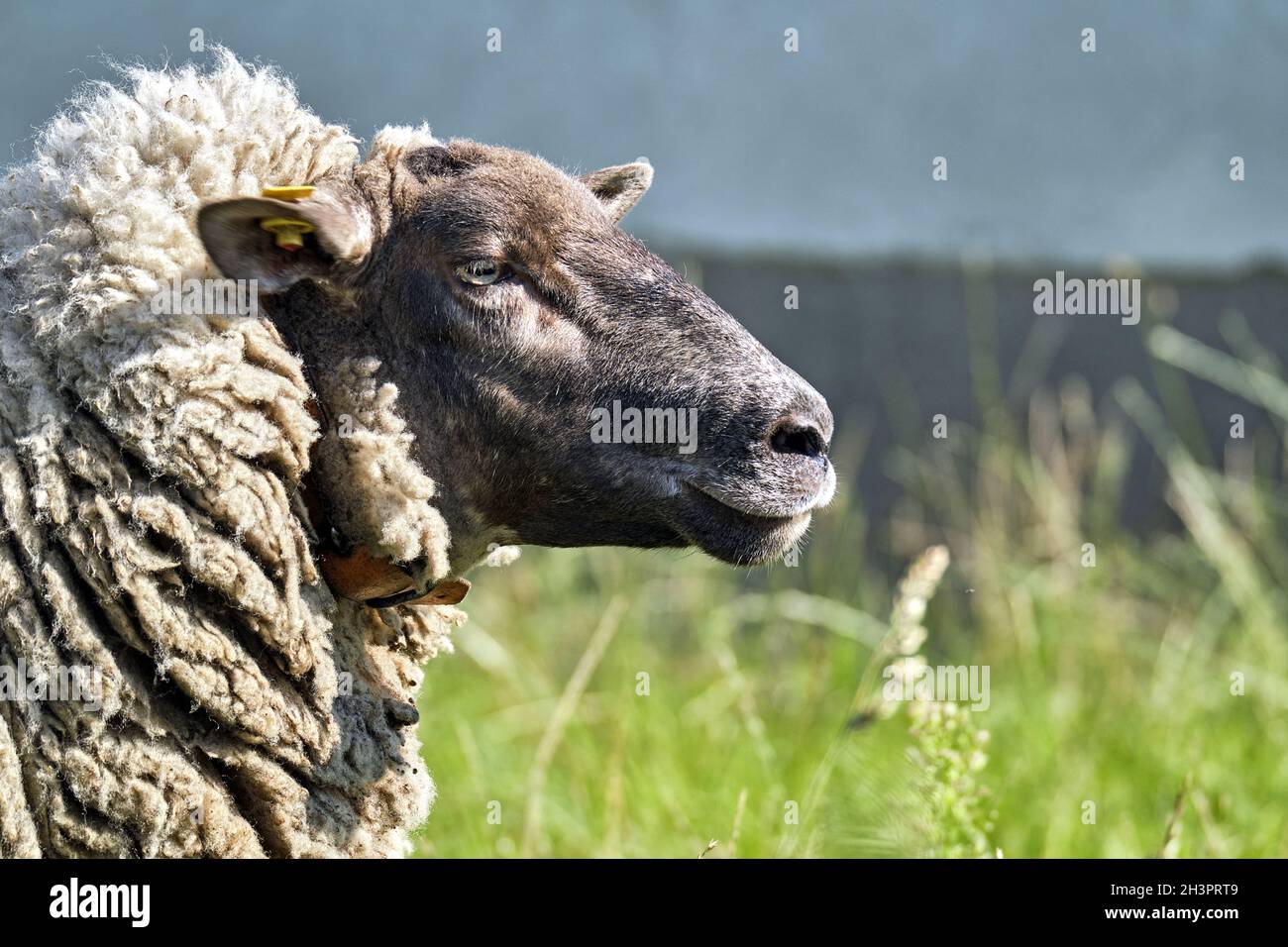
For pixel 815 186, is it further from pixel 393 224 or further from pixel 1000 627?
pixel 393 224

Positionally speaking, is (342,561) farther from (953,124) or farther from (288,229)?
(953,124)

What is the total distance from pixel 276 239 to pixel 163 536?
571 millimetres

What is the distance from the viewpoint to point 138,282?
7.59 feet

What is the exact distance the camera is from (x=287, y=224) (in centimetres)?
240

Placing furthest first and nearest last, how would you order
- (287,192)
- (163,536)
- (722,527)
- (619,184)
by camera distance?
(619,184)
(722,527)
(287,192)
(163,536)

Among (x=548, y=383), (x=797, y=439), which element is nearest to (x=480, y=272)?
(x=548, y=383)

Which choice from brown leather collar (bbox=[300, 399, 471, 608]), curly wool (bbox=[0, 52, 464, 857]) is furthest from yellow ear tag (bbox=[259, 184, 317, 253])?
brown leather collar (bbox=[300, 399, 471, 608])

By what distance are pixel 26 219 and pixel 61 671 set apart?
0.84 m

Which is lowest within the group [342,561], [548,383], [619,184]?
[342,561]

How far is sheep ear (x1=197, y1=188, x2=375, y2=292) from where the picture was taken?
7.54 ft

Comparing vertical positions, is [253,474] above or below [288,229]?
below

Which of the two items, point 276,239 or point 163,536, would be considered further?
point 276,239

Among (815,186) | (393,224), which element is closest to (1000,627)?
(815,186)

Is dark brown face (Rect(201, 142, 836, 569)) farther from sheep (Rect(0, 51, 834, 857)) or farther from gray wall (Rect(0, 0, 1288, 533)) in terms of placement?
gray wall (Rect(0, 0, 1288, 533))
